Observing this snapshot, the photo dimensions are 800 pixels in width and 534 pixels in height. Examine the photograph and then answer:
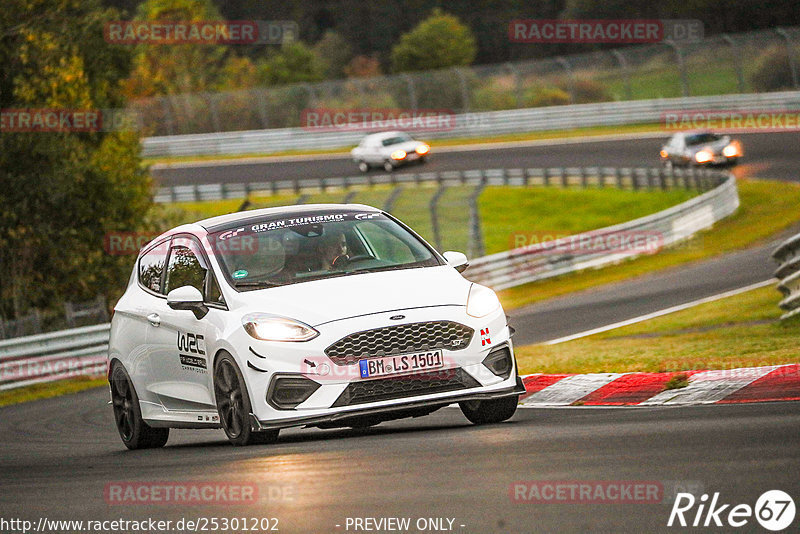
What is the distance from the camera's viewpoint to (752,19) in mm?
82625

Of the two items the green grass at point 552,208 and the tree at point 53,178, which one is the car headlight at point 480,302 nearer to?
the tree at point 53,178

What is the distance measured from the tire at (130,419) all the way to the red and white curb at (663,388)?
9.77ft

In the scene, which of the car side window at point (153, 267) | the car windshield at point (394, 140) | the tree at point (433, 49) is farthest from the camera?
the tree at point (433, 49)

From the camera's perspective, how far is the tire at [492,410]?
918 centimetres

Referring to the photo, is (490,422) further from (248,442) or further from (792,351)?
(792,351)

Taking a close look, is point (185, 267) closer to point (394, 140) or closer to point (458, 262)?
point (458, 262)

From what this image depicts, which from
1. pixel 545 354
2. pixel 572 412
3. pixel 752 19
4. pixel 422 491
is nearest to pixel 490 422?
pixel 572 412

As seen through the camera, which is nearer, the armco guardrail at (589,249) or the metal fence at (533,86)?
the armco guardrail at (589,249)

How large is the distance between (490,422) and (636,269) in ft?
73.9

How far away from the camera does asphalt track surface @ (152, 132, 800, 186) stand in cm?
4588

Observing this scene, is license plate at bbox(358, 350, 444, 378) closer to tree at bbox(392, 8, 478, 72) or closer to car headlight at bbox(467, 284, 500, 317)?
car headlight at bbox(467, 284, 500, 317)

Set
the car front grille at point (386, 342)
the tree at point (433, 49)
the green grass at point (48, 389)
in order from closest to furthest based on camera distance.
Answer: the car front grille at point (386, 342)
the green grass at point (48, 389)
the tree at point (433, 49)

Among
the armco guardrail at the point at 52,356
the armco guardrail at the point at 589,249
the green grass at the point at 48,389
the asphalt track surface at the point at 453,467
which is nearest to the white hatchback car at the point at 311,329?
the asphalt track surface at the point at 453,467

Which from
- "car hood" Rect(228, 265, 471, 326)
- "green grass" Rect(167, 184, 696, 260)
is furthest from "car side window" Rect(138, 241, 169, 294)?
"green grass" Rect(167, 184, 696, 260)
